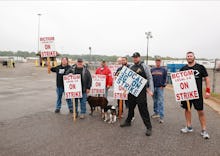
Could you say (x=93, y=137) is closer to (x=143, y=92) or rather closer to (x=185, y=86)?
(x=143, y=92)

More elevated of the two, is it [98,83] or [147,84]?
[147,84]

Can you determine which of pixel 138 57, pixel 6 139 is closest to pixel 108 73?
pixel 138 57

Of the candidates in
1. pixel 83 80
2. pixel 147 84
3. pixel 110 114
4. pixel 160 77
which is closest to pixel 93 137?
pixel 110 114

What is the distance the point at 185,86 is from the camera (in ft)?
18.5

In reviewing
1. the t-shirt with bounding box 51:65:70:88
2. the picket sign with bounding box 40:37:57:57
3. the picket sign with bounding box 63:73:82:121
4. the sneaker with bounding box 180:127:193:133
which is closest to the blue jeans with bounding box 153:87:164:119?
the sneaker with bounding box 180:127:193:133

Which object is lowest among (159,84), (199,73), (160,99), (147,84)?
(160,99)

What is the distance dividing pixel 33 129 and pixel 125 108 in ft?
12.6

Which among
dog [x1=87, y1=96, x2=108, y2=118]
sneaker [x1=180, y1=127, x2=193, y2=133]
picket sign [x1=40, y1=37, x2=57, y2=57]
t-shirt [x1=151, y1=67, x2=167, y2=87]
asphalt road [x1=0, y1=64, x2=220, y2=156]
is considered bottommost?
asphalt road [x1=0, y1=64, x2=220, y2=156]

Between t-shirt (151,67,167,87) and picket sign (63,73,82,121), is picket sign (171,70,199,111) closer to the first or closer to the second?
t-shirt (151,67,167,87)

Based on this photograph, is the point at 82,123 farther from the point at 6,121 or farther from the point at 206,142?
the point at 206,142

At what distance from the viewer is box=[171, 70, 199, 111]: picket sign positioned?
5465 mm

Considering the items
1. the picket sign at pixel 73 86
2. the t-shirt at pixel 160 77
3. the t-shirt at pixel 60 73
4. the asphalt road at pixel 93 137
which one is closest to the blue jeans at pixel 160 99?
the t-shirt at pixel 160 77

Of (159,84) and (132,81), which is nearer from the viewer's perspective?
(132,81)

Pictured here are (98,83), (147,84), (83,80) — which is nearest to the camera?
(147,84)
